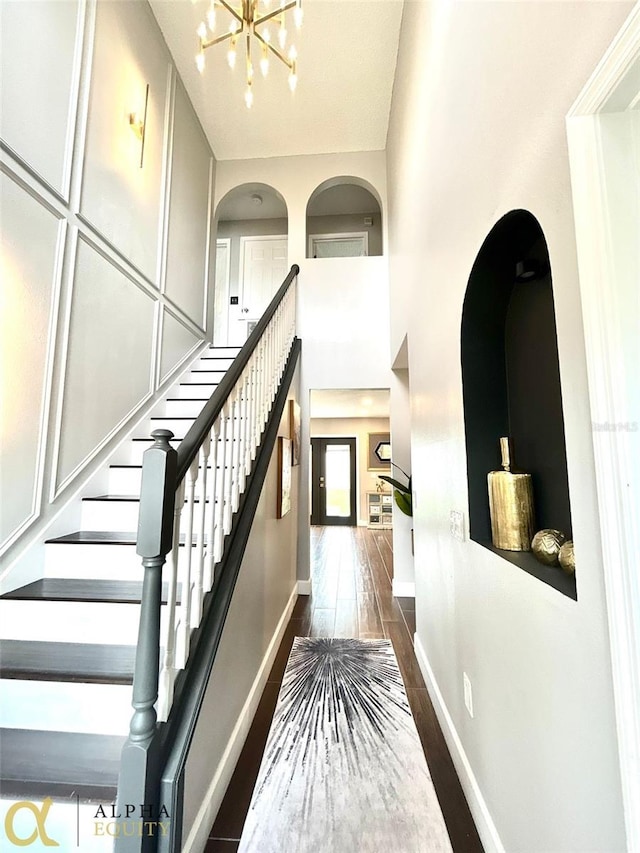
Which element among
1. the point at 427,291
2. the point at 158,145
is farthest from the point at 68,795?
the point at 158,145

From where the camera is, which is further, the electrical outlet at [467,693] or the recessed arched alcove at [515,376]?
the electrical outlet at [467,693]

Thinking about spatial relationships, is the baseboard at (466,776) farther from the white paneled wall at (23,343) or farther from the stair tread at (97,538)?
the white paneled wall at (23,343)

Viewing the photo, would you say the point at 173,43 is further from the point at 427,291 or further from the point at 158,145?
the point at 427,291

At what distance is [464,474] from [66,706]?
1.75 metres

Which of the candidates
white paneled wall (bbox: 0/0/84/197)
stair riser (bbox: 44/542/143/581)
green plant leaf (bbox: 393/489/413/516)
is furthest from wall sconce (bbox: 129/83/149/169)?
green plant leaf (bbox: 393/489/413/516)

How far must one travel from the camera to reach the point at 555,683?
923 mm

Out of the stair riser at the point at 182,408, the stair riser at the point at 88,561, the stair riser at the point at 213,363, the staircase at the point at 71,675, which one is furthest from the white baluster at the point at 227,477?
the stair riser at the point at 213,363

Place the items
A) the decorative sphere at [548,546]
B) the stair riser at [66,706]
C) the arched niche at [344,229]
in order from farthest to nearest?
the arched niche at [344,229], the stair riser at [66,706], the decorative sphere at [548,546]

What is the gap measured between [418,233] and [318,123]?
259cm

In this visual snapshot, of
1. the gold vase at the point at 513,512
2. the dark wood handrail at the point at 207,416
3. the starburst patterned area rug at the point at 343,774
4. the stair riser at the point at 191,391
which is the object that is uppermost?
the stair riser at the point at 191,391

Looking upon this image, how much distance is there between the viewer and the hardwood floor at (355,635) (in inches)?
57.0

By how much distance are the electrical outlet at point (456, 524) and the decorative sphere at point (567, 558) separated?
0.64 meters

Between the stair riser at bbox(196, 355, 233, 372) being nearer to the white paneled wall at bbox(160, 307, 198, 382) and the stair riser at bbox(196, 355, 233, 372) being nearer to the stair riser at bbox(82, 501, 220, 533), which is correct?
the white paneled wall at bbox(160, 307, 198, 382)

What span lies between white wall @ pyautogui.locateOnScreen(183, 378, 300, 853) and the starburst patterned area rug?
0.54ft
